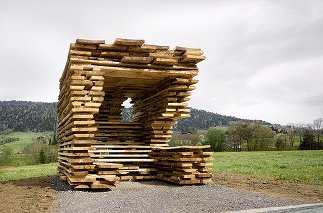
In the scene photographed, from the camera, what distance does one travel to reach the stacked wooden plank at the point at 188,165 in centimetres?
1206

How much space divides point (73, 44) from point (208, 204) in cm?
706

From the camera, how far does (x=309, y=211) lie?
7.73 meters

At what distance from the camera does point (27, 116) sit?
6388 inches

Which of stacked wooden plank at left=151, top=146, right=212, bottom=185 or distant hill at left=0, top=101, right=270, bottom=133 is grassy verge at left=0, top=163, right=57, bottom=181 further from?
distant hill at left=0, top=101, right=270, bottom=133

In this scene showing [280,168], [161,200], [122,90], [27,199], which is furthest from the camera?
[280,168]

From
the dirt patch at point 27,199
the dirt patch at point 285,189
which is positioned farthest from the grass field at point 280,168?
the dirt patch at point 27,199

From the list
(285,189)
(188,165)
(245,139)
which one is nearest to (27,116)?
(245,139)

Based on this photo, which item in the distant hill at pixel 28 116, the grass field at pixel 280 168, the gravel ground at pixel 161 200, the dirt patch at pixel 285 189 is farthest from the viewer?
the distant hill at pixel 28 116

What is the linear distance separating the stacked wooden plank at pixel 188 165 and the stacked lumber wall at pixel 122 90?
133 centimetres

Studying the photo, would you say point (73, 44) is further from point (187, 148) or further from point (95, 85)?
point (187, 148)

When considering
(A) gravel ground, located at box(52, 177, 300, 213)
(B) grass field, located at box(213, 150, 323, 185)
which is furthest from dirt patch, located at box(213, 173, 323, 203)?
(B) grass field, located at box(213, 150, 323, 185)

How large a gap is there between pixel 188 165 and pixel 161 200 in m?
3.07

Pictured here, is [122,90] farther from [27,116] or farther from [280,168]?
[27,116]

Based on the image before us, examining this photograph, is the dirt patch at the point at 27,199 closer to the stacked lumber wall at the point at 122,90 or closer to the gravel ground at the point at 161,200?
the gravel ground at the point at 161,200
